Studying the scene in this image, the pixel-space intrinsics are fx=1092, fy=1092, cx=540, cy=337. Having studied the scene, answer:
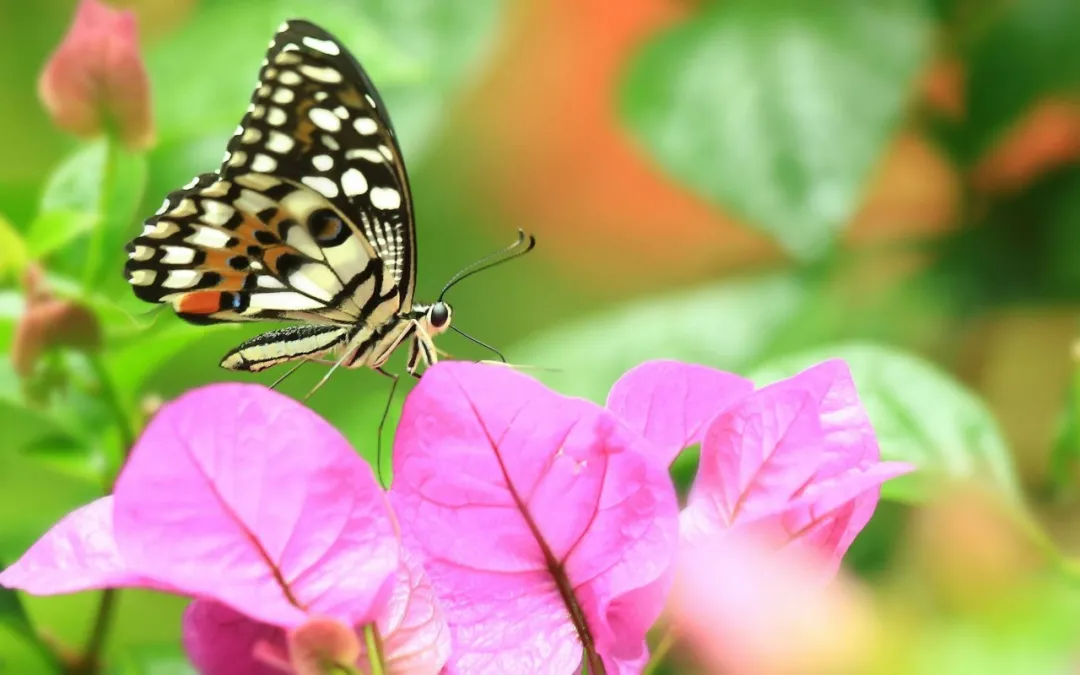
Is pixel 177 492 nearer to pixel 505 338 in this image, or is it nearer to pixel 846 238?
pixel 846 238

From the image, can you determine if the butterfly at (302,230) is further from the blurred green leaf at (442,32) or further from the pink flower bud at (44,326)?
the blurred green leaf at (442,32)

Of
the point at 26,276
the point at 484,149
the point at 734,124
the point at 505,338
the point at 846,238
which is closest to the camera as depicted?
the point at 26,276

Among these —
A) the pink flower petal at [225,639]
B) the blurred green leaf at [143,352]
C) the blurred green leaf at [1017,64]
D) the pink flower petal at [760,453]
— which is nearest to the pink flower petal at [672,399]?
the pink flower petal at [760,453]

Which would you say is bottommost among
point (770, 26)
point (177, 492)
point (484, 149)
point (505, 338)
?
point (505, 338)

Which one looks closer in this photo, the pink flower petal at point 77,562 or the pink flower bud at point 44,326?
the pink flower petal at point 77,562

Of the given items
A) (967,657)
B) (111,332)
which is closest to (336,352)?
(111,332)

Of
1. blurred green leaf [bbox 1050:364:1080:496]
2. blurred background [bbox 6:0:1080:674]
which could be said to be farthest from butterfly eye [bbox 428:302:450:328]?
blurred green leaf [bbox 1050:364:1080:496]

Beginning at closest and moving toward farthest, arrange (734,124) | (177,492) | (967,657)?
(967,657)
(177,492)
(734,124)

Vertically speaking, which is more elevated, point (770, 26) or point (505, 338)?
point (770, 26)
